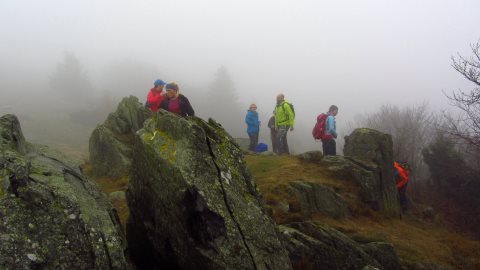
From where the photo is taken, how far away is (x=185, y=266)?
7.98 meters

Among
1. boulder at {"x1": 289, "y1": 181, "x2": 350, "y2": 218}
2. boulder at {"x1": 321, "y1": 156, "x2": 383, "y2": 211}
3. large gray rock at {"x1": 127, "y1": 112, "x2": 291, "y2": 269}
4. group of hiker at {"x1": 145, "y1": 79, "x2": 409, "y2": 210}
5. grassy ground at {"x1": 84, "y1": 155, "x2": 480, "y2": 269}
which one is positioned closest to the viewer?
large gray rock at {"x1": 127, "y1": 112, "x2": 291, "y2": 269}

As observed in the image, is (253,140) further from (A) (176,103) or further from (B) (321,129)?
(A) (176,103)

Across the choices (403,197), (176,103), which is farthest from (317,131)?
(176,103)

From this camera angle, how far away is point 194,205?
7809 mm

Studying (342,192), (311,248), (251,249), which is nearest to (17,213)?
(251,249)

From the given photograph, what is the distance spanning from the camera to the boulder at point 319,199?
15086 millimetres

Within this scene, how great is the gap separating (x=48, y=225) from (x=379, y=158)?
15.7 m

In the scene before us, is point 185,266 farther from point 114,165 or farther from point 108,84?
point 108,84

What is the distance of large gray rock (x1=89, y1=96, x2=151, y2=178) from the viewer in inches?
707

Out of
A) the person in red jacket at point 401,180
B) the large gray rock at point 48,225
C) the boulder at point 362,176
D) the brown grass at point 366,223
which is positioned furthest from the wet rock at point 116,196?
the person in red jacket at point 401,180

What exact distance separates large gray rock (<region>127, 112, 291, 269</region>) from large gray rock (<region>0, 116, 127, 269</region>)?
1323 mm

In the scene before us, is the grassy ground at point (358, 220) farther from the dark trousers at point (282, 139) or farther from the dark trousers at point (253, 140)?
the dark trousers at point (253, 140)

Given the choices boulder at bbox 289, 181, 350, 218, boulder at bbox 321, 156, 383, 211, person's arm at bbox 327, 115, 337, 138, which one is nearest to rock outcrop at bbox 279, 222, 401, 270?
boulder at bbox 289, 181, 350, 218

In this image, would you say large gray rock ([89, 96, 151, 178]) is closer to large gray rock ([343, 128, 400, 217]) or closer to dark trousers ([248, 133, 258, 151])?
dark trousers ([248, 133, 258, 151])
